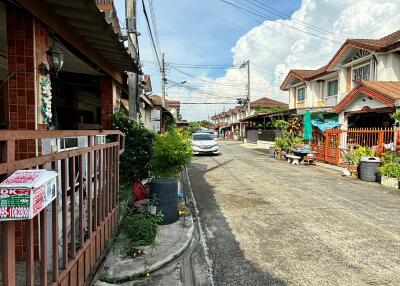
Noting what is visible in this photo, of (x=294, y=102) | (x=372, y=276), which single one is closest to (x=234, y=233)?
(x=372, y=276)

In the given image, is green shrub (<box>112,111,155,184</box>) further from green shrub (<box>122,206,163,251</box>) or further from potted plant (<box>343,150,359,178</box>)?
potted plant (<box>343,150,359,178</box>)

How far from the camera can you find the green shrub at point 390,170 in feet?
33.6

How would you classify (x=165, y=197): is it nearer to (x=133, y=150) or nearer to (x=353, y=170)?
(x=133, y=150)

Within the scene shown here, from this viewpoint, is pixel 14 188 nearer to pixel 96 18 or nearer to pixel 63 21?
pixel 96 18

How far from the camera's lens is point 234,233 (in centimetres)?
574

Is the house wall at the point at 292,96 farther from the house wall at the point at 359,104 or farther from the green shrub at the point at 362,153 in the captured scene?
the green shrub at the point at 362,153

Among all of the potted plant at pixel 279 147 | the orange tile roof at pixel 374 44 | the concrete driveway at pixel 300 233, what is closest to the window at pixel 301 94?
the orange tile roof at pixel 374 44

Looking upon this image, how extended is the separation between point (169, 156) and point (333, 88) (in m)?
20.6

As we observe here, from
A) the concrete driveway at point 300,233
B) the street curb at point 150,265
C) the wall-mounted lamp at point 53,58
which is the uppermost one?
the wall-mounted lamp at point 53,58

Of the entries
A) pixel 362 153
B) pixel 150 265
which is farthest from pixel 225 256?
pixel 362 153

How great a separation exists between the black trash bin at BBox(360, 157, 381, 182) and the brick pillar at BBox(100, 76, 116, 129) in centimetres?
910

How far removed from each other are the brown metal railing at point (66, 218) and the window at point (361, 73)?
17.6 m

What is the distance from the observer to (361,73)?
19266 millimetres

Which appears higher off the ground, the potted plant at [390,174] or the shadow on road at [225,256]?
the potted plant at [390,174]
